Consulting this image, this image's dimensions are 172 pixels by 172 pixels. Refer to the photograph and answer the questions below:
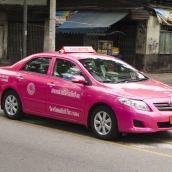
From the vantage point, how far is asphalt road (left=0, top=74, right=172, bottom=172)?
5.33 m

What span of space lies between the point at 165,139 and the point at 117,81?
1397 mm

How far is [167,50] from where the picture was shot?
67.6 ft

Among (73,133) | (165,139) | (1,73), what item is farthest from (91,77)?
(1,73)

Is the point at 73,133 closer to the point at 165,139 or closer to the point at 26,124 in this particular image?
the point at 26,124

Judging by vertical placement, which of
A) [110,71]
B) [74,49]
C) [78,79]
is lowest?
[78,79]

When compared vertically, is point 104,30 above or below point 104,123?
above

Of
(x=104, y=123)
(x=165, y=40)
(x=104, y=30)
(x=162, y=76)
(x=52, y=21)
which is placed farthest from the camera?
(x=165, y=40)

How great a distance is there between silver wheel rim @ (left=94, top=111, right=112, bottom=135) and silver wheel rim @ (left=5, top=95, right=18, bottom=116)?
91.0 inches

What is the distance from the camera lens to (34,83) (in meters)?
7.86

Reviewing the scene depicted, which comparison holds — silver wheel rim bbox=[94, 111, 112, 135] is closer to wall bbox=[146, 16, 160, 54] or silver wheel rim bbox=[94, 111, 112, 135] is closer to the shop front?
the shop front

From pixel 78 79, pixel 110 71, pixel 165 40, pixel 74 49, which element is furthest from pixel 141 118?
pixel 165 40

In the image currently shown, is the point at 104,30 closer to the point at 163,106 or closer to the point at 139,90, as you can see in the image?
the point at 139,90

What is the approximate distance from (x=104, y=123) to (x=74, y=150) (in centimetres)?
87

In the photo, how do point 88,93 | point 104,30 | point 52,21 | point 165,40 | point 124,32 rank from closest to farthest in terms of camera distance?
point 88,93 < point 52,21 < point 104,30 < point 124,32 < point 165,40
